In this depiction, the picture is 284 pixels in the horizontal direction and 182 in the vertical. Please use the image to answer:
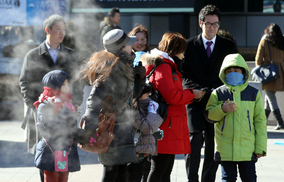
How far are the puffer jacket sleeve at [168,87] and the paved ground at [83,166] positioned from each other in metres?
1.49

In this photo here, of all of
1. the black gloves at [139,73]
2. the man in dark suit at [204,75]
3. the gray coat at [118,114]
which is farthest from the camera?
the man in dark suit at [204,75]

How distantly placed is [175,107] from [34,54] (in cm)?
151

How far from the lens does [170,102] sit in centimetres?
441

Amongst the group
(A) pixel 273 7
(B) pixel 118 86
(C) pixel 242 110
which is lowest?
(C) pixel 242 110

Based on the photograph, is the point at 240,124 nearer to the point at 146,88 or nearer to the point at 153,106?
the point at 153,106

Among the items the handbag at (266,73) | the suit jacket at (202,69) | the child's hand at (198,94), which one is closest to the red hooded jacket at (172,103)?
the child's hand at (198,94)

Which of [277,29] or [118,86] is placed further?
[277,29]

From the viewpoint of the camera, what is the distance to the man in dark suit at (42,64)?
463 centimetres

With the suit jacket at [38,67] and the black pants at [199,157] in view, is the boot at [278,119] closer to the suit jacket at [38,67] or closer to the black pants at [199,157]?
the black pants at [199,157]

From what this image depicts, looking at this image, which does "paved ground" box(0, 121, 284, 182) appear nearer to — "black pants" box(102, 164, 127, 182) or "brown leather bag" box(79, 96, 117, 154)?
"black pants" box(102, 164, 127, 182)

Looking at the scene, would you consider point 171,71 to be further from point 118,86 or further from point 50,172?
point 50,172

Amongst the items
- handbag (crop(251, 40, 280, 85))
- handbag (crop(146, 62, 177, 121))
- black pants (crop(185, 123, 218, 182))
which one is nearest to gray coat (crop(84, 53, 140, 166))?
handbag (crop(146, 62, 177, 121))

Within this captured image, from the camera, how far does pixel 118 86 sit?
3.71 metres

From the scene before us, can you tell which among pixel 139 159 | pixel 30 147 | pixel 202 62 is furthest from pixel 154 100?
pixel 30 147
